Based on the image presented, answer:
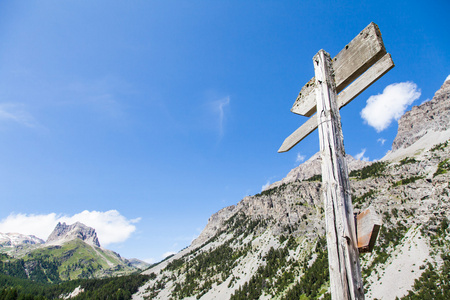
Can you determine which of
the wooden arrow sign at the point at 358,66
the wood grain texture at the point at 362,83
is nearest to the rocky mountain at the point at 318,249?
the wood grain texture at the point at 362,83

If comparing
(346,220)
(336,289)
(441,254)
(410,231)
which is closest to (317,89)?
(346,220)

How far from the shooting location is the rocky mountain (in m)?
77.1

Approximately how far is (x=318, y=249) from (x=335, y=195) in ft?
450

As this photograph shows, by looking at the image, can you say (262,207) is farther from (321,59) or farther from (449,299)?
(321,59)

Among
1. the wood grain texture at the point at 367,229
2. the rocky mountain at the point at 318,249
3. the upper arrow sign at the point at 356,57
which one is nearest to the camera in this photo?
the wood grain texture at the point at 367,229

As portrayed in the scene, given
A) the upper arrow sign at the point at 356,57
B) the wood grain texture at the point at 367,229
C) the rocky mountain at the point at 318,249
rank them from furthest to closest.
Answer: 1. the rocky mountain at the point at 318,249
2. the upper arrow sign at the point at 356,57
3. the wood grain texture at the point at 367,229

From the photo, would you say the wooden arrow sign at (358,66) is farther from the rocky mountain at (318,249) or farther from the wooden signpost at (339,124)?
the rocky mountain at (318,249)

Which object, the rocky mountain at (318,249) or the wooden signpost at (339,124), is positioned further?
the rocky mountain at (318,249)

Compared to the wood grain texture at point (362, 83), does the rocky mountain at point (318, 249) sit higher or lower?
higher

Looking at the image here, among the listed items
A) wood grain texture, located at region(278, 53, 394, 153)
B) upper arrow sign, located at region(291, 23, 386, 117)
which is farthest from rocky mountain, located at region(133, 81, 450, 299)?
upper arrow sign, located at region(291, 23, 386, 117)

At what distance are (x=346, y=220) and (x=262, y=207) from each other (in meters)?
202

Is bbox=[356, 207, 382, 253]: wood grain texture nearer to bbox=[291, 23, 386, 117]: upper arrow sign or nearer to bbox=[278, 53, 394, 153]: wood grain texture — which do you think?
bbox=[278, 53, 394, 153]: wood grain texture

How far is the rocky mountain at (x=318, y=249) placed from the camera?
253 ft

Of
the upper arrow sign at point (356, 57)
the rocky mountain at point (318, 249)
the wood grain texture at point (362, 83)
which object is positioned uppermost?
the rocky mountain at point (318, 249)
